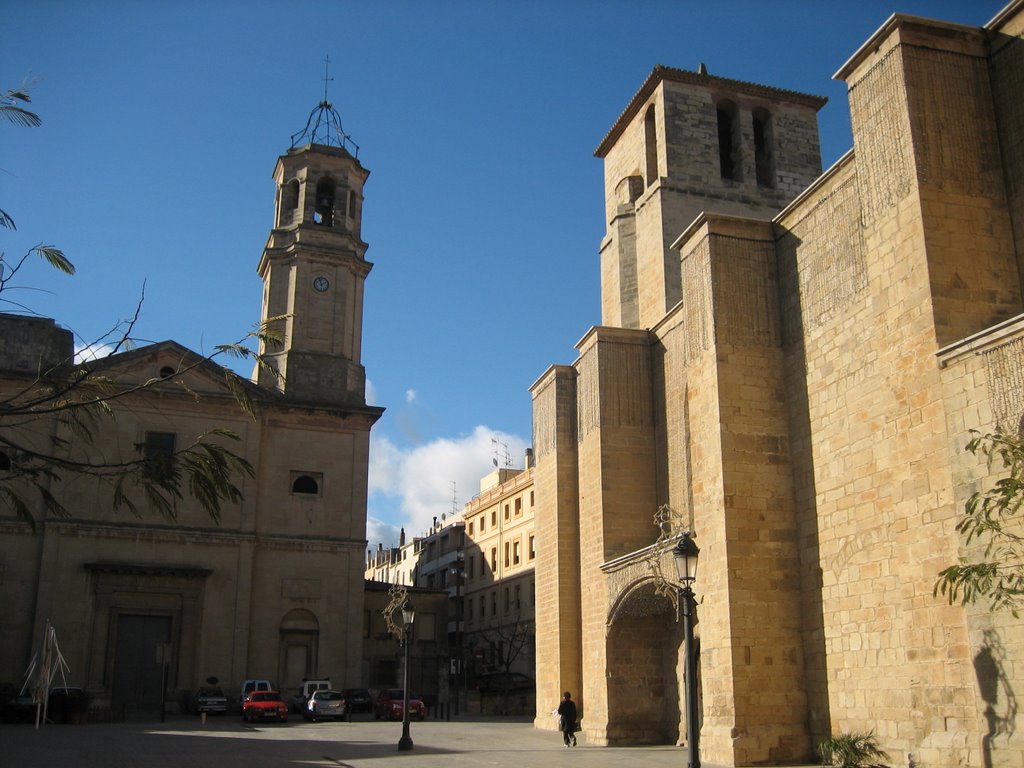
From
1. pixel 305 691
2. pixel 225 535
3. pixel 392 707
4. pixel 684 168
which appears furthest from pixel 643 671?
pixel 225 535

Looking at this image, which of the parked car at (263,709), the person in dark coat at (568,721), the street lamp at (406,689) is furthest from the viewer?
the parked car at (263,709)

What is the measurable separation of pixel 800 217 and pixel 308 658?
81.2ft

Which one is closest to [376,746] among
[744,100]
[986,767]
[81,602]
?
[986,767]

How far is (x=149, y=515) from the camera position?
3403 cm

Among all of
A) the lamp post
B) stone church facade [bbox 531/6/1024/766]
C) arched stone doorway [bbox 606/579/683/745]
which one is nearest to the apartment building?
arched stone doorway [bbox 606/579/683/745]

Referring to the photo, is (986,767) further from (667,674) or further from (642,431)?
(642,431)

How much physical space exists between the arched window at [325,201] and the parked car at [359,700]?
1858cm

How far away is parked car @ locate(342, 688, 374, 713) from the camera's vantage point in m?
32.9

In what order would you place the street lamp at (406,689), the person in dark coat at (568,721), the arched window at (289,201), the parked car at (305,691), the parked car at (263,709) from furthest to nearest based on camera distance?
the arched window at (289,201) → the parked car at (305,691) → the parked car at (263,709) → the person in dark coat at (568,721) → the street lamp at (406,689)

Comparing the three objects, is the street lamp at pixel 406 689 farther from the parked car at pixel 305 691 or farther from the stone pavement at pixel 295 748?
the parked car at pixel 305 691

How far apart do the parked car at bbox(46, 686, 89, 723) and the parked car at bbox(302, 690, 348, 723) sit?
6.40 meters

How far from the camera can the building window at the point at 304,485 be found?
119ft

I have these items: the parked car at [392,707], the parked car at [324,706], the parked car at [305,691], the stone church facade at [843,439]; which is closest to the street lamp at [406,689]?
the stone church facade at [843,439]

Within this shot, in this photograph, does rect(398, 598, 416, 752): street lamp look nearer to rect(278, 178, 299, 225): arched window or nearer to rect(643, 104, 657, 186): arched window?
rect(643, 104, 657, 186): arched window
